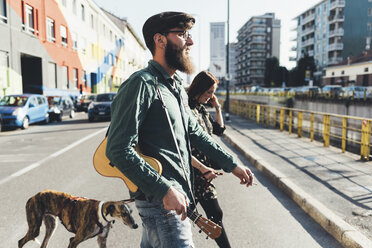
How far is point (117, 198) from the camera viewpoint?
5.21 m

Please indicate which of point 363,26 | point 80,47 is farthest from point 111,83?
point 363,26

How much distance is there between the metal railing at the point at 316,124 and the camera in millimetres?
8828

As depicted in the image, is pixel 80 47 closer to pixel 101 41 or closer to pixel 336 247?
pixel 101 41

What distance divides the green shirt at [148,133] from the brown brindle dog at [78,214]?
2.52 feet

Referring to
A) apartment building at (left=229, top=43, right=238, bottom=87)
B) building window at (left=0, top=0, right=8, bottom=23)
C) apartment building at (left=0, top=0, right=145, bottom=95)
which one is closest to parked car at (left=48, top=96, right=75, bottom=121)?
apartment building at (left=0, top=0, right=145, bottom=95)

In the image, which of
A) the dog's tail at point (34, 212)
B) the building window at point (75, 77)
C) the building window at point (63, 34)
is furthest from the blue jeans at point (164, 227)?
the building window at point (75, 77)

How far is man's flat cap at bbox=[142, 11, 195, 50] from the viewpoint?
185cm

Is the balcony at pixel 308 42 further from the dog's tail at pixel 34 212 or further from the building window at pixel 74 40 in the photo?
the dog's tail at pixel 34 212

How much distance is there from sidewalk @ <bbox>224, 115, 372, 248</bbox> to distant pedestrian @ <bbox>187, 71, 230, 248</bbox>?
1558mm

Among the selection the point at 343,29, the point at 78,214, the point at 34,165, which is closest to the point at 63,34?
the point at 34,165

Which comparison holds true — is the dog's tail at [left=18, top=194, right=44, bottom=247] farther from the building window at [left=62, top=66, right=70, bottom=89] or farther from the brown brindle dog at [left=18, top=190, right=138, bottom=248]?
the building window at [left=62, top=66, right=70, bottom=89]

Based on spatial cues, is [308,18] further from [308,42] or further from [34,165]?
[34,165]

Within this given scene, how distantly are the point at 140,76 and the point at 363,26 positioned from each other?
80.5 meters

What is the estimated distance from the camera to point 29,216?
291 cm
